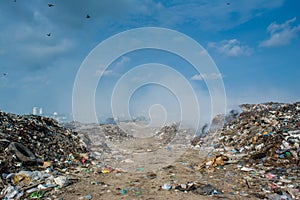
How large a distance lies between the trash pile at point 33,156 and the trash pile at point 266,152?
3.36 m

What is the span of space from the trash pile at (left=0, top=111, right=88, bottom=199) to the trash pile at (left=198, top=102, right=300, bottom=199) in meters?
3.36

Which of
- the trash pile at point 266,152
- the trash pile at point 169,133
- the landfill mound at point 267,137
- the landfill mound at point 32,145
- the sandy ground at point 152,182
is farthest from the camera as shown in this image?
the trash pile at point 169,133

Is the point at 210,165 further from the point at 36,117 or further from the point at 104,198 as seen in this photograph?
the point at 36,117

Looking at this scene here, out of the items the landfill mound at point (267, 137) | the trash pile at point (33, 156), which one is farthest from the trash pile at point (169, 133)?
the trash pile at point (33, 156)

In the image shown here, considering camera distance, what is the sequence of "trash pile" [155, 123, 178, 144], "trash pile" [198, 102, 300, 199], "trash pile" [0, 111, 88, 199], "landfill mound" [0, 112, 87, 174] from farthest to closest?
"trash pile" [155, 123, 178, 144]
"landfill mound" [0, 112, 87, 174]
"trash pile" [0, 111, 88, 199]
"trash pile" [198, 102, 300, 199]

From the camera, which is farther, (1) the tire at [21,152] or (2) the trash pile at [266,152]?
(1) the tire at [21,152]

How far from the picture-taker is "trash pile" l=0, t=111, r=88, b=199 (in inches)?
152

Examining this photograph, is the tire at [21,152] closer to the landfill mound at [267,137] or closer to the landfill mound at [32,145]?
the landfill mound at [32,145]

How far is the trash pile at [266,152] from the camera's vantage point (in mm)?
3689

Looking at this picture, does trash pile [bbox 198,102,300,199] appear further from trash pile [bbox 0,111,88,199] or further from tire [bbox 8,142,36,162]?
tire [bbox 8,142,36,162]

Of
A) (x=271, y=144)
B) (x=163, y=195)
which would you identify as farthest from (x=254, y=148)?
(x=163, y=195)

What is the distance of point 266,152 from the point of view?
5.35 meters

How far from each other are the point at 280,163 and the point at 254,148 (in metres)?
1.53

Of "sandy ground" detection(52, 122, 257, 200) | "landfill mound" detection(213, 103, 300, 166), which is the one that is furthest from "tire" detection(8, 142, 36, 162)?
"landfill mound" detection(213, 103, 300, 166)
